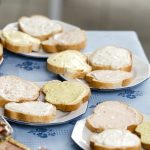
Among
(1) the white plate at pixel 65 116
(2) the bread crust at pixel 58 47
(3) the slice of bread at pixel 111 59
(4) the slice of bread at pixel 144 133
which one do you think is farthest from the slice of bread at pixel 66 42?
(4) the slice of bread at pixel 144 133

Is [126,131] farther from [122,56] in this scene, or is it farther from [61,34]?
[61,34]

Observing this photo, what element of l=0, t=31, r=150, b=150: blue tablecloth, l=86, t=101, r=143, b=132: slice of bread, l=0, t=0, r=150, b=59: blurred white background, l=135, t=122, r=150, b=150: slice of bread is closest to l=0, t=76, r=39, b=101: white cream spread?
l=0, t=31, r=150, b=150: blue tablecloth

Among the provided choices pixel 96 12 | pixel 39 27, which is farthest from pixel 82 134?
pixel 96 12

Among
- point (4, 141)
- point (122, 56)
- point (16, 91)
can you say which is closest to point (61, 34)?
point (122, 56)

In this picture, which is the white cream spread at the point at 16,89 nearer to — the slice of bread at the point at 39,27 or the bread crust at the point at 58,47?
the bread crust at the point at 58,47

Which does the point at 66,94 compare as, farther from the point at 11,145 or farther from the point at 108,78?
the point at 11,145

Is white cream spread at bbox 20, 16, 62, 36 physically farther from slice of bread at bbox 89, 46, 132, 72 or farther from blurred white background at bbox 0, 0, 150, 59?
blurred white background at bbox 0, 0, 150, 59

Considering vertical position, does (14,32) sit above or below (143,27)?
above
